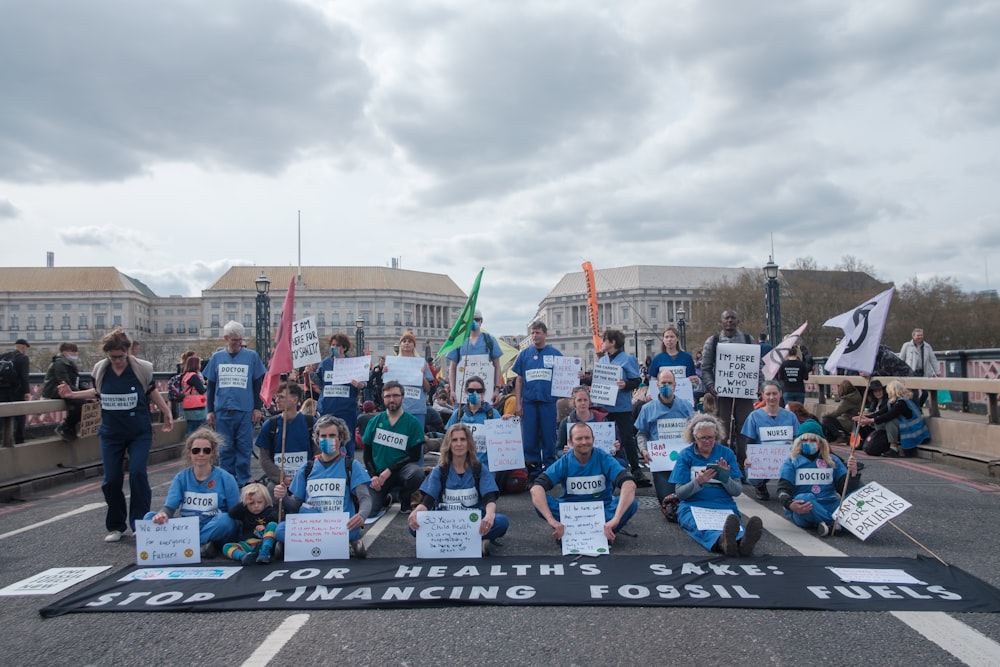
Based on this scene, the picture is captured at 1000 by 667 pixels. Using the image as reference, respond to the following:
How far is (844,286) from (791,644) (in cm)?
6347

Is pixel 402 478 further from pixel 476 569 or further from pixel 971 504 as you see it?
pixel 971 504

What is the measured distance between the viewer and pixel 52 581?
5.49 metres

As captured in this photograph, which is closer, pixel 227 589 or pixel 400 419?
pixel 227 589

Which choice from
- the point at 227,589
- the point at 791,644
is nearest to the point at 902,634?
the point at 791,644

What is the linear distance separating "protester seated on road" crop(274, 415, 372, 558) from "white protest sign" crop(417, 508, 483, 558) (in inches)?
24.1

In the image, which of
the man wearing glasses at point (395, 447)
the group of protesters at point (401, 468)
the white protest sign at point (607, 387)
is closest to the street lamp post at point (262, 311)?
the group of protesters at point (401, 468)

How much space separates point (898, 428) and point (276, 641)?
11061mm

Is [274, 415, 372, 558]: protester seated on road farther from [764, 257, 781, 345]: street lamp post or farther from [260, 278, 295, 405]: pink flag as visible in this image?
[764, 257, 781, 345]: street lamp post

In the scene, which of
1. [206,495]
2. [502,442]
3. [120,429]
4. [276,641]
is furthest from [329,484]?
[276,641]

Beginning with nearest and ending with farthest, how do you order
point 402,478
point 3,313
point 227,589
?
point 227,589 → point 402,478 → point 3,313

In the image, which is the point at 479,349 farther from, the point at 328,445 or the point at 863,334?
the point at 863,334

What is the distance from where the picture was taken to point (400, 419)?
307 inches

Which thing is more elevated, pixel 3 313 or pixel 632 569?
pixel 3 313

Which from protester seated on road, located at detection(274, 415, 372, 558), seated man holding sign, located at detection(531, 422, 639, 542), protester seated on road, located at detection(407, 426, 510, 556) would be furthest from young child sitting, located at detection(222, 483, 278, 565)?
seated man holding sign, located at detection(531, 422, 639, 542)
